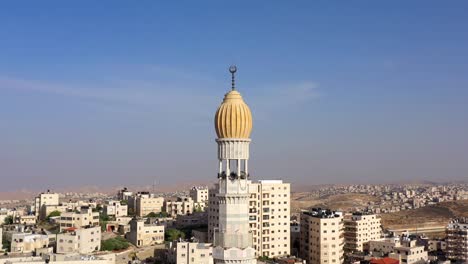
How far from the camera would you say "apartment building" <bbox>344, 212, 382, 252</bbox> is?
62562mm

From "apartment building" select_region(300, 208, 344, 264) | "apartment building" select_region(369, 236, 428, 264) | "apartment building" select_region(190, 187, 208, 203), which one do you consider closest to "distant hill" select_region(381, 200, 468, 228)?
"apartment building" select_region(190, 187, 208, 203)

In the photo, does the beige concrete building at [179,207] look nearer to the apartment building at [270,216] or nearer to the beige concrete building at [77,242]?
the apartment building at [270,216]

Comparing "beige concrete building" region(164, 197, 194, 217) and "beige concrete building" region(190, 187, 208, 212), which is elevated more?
"beige concrete building" region(190, 187, 208, 212)

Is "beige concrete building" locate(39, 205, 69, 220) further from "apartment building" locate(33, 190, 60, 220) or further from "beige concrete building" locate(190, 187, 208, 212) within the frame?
"beige concrete building" locate(190, 187, 208, 212)

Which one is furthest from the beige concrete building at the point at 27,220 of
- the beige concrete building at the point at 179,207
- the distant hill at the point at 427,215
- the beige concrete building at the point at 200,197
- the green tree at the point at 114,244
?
the distant hill at the point at 427,215

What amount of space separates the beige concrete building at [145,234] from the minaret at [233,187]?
34.3m

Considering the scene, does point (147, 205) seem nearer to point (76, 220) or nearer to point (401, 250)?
point (76, 220)

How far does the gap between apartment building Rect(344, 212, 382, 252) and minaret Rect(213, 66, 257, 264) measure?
4554 centimetres

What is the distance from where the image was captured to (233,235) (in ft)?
61.3

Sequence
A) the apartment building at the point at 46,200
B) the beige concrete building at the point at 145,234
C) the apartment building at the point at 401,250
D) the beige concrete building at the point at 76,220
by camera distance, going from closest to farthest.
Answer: the beige concrete building at the point at 145,234, the apartment building at the point at 401,250, the beige concrete building at the point at 76,220, the apartment building at the point at 46,200

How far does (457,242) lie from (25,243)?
42.7m

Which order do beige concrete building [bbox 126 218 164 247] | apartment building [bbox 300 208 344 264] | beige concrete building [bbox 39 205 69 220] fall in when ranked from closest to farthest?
beige concrete building [bbox 126 218 164 247]
apartment building [bbox 300 208 344 264]
beige concrete building [bbox 39 205 69 220]

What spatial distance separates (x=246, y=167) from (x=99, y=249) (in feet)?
105

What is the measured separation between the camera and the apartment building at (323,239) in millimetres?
53656
